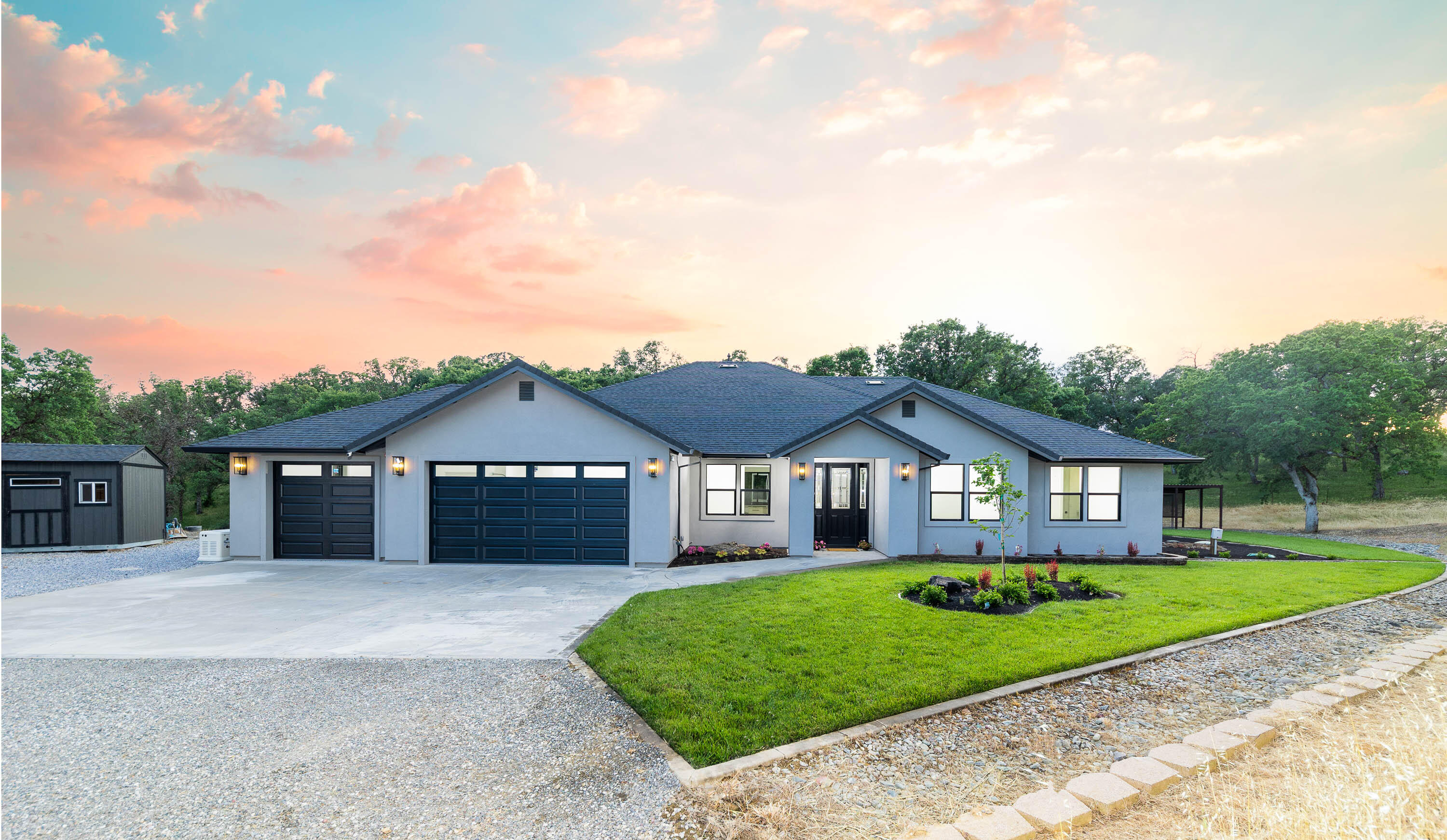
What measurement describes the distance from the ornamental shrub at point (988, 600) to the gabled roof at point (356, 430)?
251 inches

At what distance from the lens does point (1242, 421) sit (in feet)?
82.7

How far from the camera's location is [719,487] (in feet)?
47.3

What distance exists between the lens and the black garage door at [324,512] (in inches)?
502

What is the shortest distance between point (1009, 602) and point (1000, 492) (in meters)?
1.77

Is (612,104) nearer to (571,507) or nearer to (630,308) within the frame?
(630,308)

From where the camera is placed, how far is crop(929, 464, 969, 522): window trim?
13.6 metres

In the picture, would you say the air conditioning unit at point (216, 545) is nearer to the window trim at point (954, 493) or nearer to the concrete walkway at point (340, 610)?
the concrete walkway at point (340, 610)

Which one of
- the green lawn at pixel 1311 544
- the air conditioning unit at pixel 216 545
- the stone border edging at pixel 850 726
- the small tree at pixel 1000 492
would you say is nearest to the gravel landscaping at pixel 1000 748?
the stone border edging at pixel 850 726

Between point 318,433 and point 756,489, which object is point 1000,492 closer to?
point 756,489

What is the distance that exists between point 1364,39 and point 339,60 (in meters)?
23.1

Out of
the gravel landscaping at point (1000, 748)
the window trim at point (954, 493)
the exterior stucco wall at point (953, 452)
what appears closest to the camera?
the gravel landscaping at point (1000, 748)

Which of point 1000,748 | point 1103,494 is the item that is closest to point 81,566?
point 1000,748

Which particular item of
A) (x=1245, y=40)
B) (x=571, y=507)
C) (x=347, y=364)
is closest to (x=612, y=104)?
(x=571, y=507)

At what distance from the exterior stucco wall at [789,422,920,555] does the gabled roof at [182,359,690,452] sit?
2947mm
